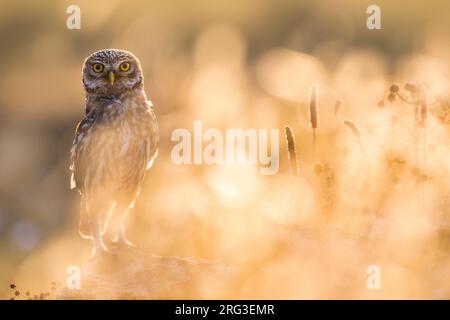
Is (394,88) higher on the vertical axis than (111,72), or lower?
lower

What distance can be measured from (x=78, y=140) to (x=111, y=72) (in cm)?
78

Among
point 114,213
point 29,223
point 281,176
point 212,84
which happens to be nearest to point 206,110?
point 212,84

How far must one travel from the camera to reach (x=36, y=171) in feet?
29.1

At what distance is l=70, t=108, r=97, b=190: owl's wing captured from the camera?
27.0 feet

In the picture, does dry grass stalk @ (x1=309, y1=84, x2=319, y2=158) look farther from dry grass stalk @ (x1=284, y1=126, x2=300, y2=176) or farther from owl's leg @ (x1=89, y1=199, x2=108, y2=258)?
owl's leg @ (x1=89, y1=199, x2=108, y2=258)

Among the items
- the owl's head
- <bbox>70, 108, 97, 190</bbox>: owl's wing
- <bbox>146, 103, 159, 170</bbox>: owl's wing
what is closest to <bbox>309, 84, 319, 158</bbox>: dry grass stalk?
<bbox>146, 103, 159, 170</bbox>: owl's wing

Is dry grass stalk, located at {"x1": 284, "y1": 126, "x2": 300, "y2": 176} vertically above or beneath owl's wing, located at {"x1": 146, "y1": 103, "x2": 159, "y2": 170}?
beneath

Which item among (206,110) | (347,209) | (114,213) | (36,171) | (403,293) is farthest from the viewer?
(36,171)

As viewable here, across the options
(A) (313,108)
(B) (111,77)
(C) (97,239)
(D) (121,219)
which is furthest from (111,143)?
(A) (313,108)

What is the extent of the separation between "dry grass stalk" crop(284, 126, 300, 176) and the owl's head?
207cm

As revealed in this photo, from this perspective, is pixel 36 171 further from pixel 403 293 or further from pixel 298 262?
pixel 403 293

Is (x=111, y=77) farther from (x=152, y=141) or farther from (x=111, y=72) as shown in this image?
(x=152, y=141)

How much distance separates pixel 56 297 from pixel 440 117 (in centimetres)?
391

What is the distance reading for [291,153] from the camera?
23.2 feet
